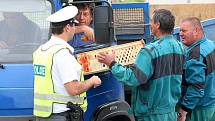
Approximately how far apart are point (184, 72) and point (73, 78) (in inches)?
47.7

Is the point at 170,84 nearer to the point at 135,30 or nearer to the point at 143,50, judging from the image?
the point at 143,50

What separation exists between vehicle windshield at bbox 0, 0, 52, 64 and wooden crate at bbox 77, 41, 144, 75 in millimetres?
519

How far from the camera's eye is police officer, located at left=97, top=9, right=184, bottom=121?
3.42 m

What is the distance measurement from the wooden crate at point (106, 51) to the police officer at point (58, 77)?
347 millimetres

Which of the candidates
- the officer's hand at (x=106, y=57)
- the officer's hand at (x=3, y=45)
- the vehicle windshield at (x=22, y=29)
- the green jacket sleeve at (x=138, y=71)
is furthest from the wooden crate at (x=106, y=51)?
the officer's hand at (x=3, y=45)

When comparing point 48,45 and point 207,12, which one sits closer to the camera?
point 48,45

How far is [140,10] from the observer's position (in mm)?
5133

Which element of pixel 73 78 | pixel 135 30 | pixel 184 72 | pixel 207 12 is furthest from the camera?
pixel 207 12

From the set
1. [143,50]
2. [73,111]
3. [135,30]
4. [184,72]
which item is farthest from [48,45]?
[135,30]

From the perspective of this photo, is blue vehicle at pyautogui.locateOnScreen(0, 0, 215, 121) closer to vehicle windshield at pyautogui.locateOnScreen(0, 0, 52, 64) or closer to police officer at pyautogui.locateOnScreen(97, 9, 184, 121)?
vehicle windshield at pyautogui.locateOnScreen(0, 0, 52, 64)

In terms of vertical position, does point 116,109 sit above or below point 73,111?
below

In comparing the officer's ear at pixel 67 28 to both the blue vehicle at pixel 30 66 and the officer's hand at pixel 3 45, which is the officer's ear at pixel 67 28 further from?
the officer's hand at pixel 3 45

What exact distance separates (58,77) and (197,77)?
1.33m

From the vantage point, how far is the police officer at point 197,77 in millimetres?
3838
